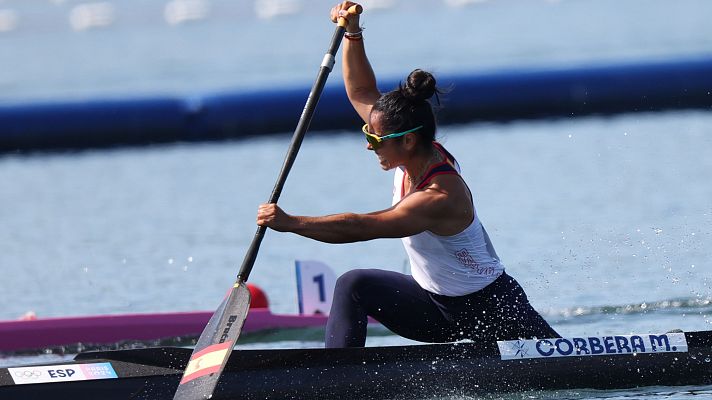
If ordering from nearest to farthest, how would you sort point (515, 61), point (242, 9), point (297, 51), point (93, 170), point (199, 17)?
point (93, 170) < point (515, 61) < point (297, 51) < point (199, 17) < point (242, 9)

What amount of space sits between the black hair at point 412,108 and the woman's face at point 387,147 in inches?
0.8

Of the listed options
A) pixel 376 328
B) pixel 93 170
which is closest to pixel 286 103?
pixel 93 170

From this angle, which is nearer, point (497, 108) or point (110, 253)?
point (110, 253)

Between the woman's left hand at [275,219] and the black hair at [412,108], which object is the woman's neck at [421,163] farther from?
the woman's left hand at [275,219]

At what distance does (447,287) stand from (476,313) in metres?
0.15

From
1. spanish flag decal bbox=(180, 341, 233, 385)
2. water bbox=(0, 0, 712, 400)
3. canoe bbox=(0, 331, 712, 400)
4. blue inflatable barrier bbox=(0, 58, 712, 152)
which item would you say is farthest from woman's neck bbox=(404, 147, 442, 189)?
blue inflatable barrier bbox=(0, 58, 712, 152)

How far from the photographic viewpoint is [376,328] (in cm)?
692

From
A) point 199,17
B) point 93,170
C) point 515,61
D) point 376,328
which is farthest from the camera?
point 199,17

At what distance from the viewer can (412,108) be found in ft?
15.6

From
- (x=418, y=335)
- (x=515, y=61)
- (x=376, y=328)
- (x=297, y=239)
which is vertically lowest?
(x=515, y=61)

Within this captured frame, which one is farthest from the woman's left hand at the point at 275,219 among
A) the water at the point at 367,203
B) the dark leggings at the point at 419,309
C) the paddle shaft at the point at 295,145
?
the water at the point at 367,203

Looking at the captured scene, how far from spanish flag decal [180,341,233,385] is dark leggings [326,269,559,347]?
42cm

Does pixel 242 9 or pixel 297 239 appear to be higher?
pixel 297 239

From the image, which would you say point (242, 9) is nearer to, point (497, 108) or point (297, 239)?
point (497, 108)
